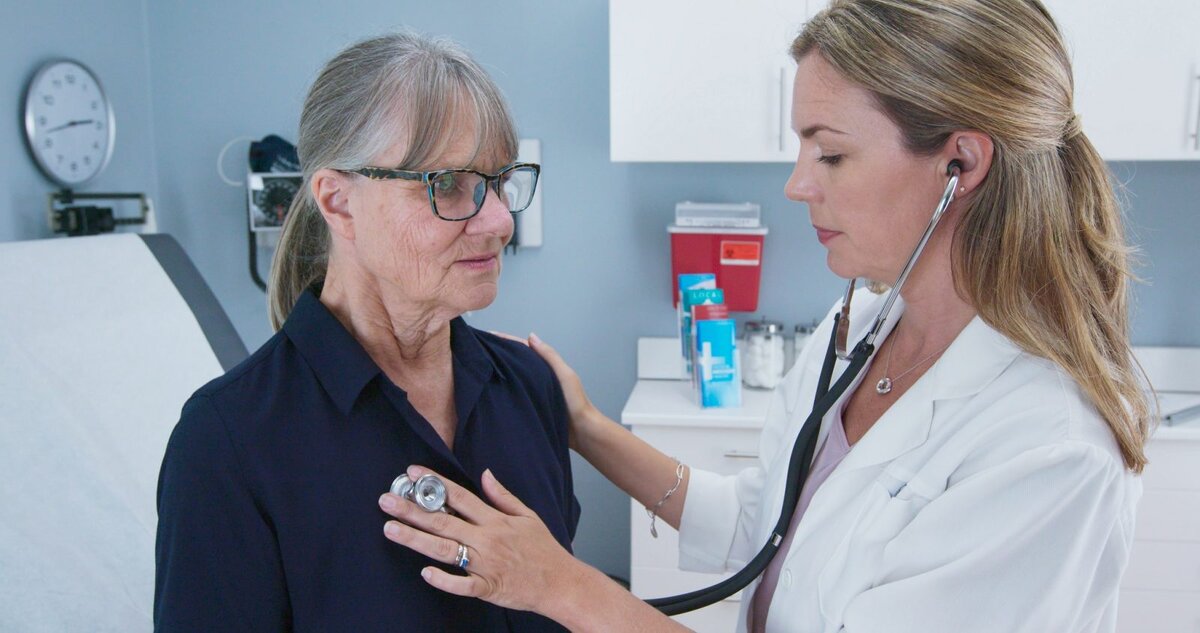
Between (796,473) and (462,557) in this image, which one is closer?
(462,557)

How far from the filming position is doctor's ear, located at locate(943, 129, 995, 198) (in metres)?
0.93

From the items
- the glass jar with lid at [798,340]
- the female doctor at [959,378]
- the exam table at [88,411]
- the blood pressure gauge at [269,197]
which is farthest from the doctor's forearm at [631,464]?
the blood pressure gauge at [269,197]

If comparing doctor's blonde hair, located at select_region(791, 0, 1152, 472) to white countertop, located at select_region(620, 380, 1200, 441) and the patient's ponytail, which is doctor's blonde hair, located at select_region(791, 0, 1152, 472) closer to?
the patient's ponytail

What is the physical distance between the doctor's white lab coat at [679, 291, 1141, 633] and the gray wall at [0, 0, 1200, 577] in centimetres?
144

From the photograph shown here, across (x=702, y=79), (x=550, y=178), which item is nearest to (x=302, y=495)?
(x=702, y=79)

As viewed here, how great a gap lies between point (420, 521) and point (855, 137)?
2.13 ft

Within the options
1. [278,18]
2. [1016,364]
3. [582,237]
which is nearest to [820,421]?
[1016,364]

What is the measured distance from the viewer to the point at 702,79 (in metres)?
2.04

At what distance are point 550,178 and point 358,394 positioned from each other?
161 centimetres

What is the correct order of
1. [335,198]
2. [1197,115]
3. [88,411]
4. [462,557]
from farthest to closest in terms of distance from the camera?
1. [1197,115]
2. [88,411]
3. [335,198]
4. [462,557]

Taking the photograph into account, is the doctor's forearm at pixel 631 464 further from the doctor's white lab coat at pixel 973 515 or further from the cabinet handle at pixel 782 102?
the cabinet handle at pixel 782 102

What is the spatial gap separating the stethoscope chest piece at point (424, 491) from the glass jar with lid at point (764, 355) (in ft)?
4.99

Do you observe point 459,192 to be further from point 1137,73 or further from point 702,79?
point 1137,73

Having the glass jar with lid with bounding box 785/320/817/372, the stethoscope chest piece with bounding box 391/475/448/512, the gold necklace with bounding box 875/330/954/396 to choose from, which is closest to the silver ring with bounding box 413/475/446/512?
the stethoscope chest piece with bounding box 391/475/448/512
